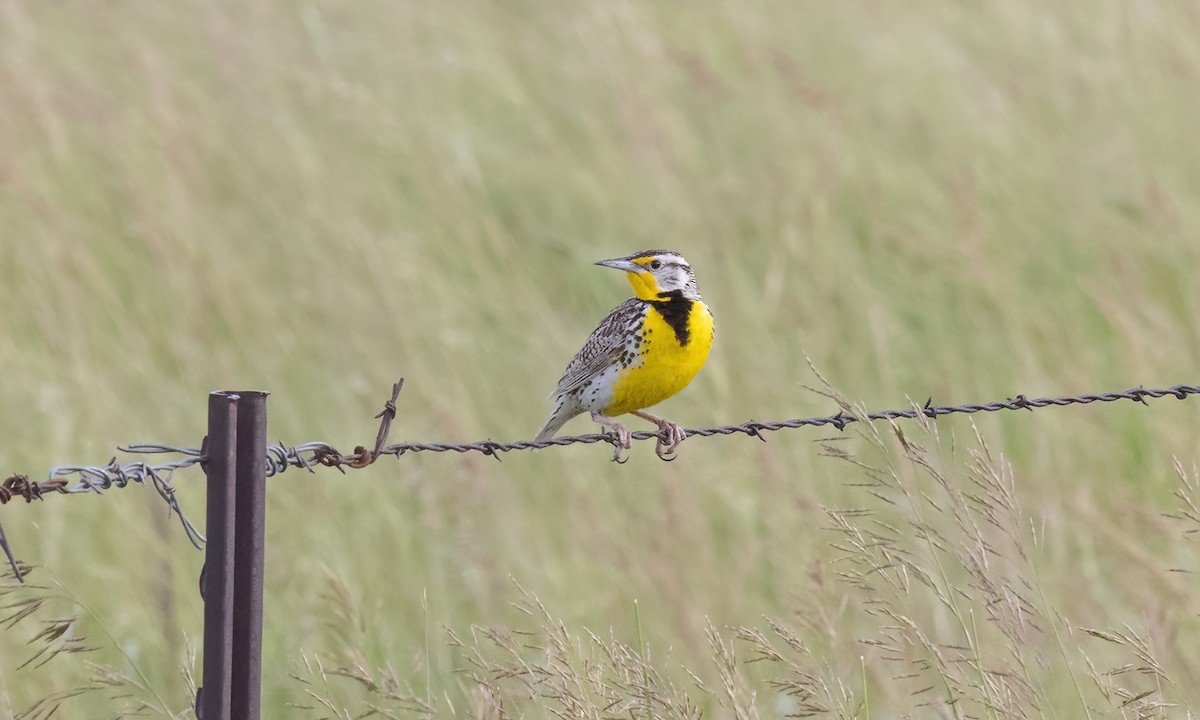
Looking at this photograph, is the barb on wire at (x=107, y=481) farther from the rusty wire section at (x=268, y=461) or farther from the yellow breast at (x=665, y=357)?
the yellow breast at (x=665, y=357)

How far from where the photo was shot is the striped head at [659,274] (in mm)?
3145

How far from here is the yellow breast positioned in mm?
3008

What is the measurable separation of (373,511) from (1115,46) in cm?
344

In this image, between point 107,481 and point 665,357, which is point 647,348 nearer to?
point 665,357

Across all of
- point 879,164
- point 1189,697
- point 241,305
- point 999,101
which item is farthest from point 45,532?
point 999,101

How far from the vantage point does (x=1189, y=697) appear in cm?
277

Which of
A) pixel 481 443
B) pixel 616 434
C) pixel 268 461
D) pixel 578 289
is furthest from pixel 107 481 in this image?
pixel 578 289

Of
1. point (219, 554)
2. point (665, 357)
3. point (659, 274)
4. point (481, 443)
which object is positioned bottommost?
point (219, 554)

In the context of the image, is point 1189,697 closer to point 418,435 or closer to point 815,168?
point 418,435

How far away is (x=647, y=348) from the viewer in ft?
9.93

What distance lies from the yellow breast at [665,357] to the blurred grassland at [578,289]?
41cm

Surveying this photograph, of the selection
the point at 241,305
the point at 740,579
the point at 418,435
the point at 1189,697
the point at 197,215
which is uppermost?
the point at 197,215

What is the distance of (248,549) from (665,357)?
4.76ft

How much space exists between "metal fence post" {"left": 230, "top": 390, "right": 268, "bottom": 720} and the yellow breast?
1.41 meters
